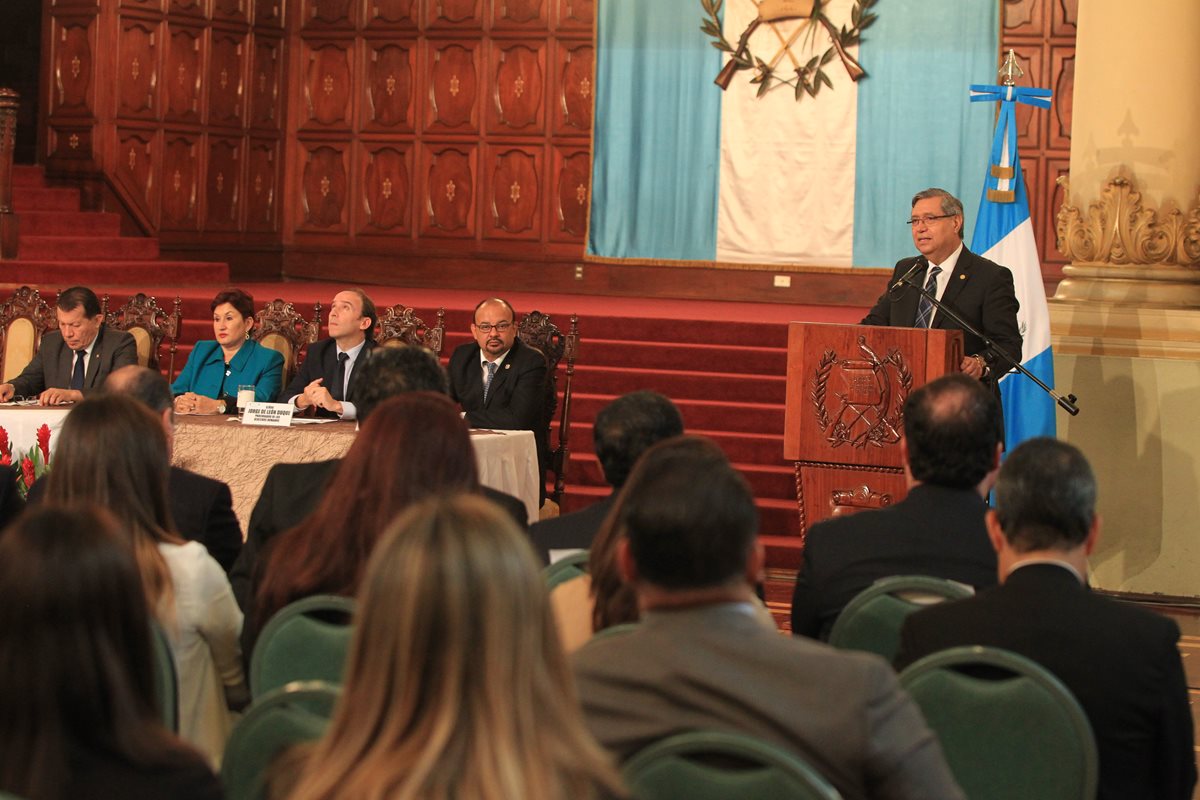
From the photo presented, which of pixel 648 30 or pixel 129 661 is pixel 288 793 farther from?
pixel 648 30

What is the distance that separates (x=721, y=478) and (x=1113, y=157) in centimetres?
508

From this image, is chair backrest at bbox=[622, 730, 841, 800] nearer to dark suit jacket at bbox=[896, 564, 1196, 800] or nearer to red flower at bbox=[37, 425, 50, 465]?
dark suit jacket at bbox=[896, 564, 1196, 800]

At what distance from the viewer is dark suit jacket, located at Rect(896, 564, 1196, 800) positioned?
233 centimetres

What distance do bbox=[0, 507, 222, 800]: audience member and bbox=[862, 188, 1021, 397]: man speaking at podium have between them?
415 centimetres

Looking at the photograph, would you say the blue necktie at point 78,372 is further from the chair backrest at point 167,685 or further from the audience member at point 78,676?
the audience member at point 78,676

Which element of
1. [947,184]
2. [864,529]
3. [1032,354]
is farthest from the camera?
[947,184]

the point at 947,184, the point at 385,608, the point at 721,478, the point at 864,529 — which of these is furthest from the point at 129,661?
the point at 947,184

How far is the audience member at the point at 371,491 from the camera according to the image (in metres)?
2.69

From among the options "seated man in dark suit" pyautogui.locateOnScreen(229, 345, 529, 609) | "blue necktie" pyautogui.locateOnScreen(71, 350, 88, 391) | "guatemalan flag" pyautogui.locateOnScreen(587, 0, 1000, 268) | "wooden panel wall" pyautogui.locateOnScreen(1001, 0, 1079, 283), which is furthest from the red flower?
"wooden panel wall" pyautogui.locateOnScreen(1001, 0, 1079, 283)

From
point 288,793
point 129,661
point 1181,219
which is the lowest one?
point 288,793

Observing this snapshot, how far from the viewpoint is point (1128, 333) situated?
6.38 m

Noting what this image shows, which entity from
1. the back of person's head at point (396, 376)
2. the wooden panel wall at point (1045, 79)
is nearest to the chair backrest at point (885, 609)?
the back of person's head at point (396, 376)

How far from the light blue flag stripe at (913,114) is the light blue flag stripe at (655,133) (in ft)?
3.68

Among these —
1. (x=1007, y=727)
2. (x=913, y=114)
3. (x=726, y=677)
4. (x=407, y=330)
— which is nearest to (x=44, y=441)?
(x=407, y=330)
